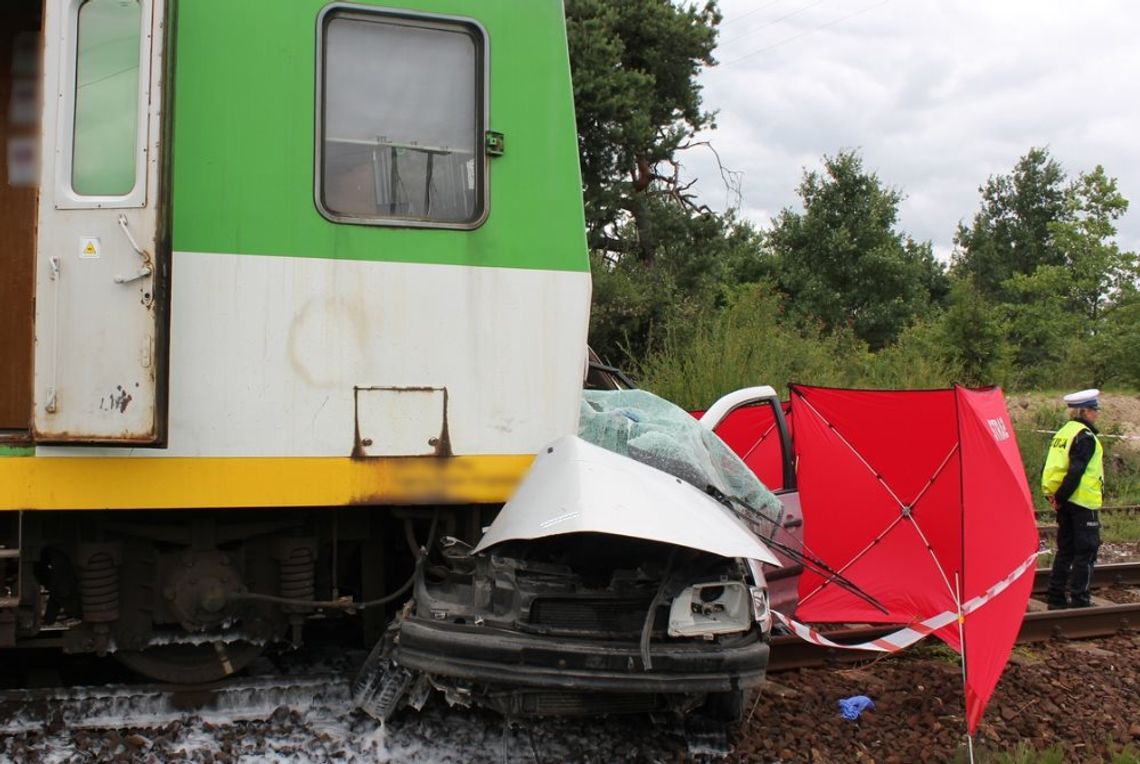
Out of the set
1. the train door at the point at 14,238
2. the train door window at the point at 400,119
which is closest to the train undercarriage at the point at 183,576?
the train door at the point at 14,238

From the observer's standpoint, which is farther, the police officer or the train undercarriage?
the police officer

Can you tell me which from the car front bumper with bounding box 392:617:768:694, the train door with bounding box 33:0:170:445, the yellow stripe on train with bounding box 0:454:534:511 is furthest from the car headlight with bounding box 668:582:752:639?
the train door with bounding box 33:0:170:445

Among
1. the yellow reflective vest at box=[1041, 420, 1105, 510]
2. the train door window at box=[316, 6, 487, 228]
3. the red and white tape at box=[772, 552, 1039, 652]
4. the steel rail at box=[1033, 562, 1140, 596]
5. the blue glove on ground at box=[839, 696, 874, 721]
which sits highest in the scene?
the train door window at box=[316, 6, 487, 228]

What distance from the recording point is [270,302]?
12.4ft

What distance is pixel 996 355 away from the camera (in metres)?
23.4

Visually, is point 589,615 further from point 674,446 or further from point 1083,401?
point 1083,401

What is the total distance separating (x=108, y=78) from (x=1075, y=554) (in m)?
7.37

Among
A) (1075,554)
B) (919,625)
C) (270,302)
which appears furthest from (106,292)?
(1075,554)

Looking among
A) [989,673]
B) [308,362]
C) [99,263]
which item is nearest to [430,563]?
[308,362]

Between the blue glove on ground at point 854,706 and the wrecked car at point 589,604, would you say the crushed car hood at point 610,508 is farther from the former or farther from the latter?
the blue glove on ground at point 854,706

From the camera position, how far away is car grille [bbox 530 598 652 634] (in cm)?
373

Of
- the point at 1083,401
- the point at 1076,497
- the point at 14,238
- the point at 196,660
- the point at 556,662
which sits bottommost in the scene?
the point at 196,660

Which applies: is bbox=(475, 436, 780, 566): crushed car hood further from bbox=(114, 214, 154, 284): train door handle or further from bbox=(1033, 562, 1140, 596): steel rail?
bbox=(1033, 562, 1140, 596): steel rail

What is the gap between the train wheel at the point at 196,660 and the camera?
421 cm
